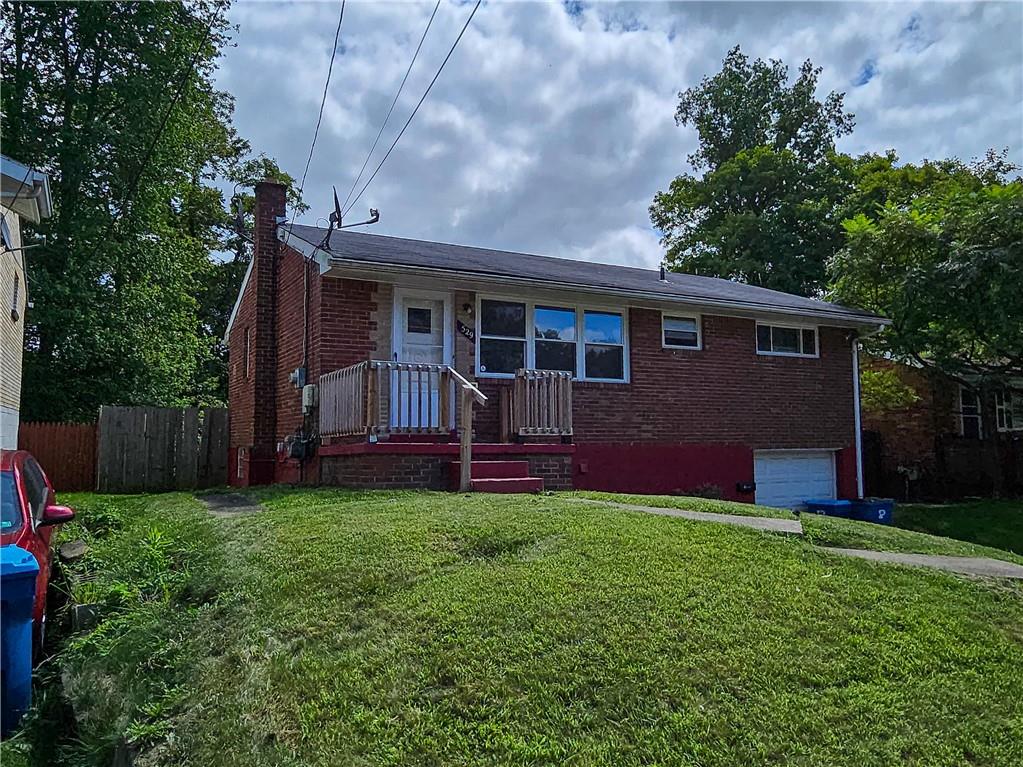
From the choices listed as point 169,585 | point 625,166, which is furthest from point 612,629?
point 625,166

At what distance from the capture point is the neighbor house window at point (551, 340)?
12.1 meters

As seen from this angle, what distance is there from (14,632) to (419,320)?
7864 mm

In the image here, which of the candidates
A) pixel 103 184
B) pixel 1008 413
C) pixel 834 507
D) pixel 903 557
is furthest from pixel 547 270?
pixel 1008 413

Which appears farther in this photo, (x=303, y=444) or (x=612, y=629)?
(x=303, y=444)

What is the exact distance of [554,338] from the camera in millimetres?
12695

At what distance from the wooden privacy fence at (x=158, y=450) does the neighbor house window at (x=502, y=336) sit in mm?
6615

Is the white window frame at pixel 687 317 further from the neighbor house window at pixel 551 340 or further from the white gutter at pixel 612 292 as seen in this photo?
the neighbor house window at pixel 551 340

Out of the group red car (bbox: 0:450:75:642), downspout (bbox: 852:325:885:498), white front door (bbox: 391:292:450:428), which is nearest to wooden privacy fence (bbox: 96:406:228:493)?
white front door (bbox: 391:292:450:428)

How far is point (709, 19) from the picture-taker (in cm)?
905

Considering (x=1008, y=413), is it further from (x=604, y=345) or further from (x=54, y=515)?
(x=54, y=515)

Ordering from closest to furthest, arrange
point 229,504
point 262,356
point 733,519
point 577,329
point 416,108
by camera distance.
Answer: point 733,519 < point 229,504 < point 416,108 < point 577,329 < point 262,356

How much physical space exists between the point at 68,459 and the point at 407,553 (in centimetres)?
1175

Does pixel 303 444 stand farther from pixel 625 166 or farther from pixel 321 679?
pixel 625 166

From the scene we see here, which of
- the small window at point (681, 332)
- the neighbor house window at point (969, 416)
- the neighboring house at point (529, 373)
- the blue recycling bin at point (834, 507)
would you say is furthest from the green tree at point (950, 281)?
the small window at point (681, 332)
